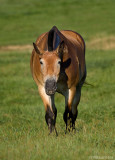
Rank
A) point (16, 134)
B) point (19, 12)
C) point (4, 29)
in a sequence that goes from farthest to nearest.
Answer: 1. point (19, 12)
2. point (4, 29)
3. point (16, 134)

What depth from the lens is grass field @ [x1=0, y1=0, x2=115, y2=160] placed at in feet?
19.7

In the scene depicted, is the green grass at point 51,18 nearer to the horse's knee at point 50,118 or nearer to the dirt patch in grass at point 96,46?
the dirt patch in grass at point 96,46

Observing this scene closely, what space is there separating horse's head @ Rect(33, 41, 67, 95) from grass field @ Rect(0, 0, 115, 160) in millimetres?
841

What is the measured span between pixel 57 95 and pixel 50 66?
23.5ft

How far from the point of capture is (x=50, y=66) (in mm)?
7453

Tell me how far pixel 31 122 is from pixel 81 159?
4765mm

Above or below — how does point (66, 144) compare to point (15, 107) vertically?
above

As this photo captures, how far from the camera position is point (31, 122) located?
10094mm

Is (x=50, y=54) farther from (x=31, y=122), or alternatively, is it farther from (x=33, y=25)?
(x=33, y=25)

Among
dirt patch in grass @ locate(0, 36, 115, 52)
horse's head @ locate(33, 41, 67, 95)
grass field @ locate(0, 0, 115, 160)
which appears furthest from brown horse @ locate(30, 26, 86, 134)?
dirt patch in grass @ locate(0, 36, 115, 52)

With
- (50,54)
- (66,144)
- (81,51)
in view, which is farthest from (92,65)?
(66,144)

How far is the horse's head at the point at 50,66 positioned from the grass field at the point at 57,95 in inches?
33.1

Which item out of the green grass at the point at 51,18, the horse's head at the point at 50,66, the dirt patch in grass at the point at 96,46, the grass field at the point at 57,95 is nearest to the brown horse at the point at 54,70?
the horse's head at the point at 50,66

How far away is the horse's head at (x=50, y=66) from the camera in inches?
289
